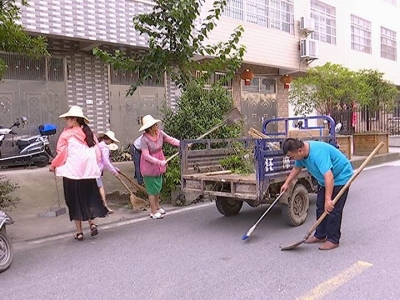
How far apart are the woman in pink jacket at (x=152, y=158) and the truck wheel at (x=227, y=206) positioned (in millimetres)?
1014

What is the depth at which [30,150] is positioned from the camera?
30.7ft

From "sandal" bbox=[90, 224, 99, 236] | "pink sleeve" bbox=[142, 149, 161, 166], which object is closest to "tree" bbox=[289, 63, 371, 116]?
"pink sleeve" bbox=[142, 149, 161, 166]

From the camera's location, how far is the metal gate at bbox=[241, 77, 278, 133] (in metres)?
16.6

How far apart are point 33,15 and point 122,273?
7445 millimetres

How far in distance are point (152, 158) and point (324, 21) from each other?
1625 centimetres

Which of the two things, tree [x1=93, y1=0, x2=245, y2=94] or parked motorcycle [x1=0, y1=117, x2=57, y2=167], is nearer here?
tree [x1=93, y1=0, x2=245, y2=94]

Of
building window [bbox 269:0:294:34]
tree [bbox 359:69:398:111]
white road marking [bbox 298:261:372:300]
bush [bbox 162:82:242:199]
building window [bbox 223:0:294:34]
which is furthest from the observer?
tree [bbox 359:69:398:111]

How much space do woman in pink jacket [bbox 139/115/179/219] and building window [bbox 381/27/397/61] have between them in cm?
2232

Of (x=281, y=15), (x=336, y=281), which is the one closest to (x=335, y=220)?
(x=336, y=281)

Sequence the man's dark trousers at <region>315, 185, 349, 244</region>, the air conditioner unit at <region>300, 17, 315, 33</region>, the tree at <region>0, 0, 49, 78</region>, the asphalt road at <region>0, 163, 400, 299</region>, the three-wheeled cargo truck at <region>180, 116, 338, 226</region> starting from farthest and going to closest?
the air conditioner unit at <region>300, 17, 315, 33</region>, the tree at <region>0, 0, 49, 78</region>, the three-wheeled cargo truck at <region>180, 116, 338, 226</region>, the man's dark trousers at <region>315, 185, 349, 244</region>, the asphalt road at <region>0, 163, 400, 299</region>

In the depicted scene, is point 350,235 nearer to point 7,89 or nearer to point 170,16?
point 170,16

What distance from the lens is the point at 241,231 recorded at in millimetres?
5340

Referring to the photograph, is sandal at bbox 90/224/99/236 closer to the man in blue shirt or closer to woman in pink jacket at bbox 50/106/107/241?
woman in pink jacket at bbox 50/106/107/241

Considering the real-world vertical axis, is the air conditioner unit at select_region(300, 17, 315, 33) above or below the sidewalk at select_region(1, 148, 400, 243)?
above
